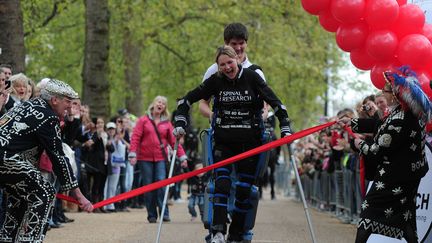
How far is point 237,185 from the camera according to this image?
35.9 ft

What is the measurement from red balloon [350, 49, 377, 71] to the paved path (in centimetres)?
306

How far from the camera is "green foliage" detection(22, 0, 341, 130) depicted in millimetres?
33531

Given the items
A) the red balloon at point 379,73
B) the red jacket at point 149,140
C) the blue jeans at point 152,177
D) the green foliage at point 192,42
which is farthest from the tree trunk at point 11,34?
the green foliage at point 192,42

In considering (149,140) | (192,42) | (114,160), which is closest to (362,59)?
(149,140)

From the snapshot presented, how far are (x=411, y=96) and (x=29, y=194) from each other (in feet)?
10.8

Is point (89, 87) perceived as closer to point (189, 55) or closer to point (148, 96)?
point (189, 55)

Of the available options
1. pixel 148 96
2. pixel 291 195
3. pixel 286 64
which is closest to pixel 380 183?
pixel 286 64

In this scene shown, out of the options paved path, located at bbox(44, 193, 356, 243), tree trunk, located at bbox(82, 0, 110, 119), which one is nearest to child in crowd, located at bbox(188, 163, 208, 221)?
paved path, located at bbox(44, 193, 356, 243)

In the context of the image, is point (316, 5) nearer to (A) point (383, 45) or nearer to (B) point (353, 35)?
(B) point (353, 35)

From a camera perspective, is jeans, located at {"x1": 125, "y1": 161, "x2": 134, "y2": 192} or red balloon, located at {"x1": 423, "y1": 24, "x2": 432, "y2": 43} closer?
red balloon, located at {"x1": 423, "y1": 24, "x2": 432, "y2": 43}

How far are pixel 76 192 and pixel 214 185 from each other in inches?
86.9

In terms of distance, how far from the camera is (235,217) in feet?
36.2

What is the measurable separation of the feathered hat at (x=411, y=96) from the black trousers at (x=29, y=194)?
9.96 feet

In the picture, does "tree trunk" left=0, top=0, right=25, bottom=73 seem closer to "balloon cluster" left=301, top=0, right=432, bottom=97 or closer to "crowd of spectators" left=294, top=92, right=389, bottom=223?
"crowd of spectators" left=294, top=92, right=389, bottom=223
